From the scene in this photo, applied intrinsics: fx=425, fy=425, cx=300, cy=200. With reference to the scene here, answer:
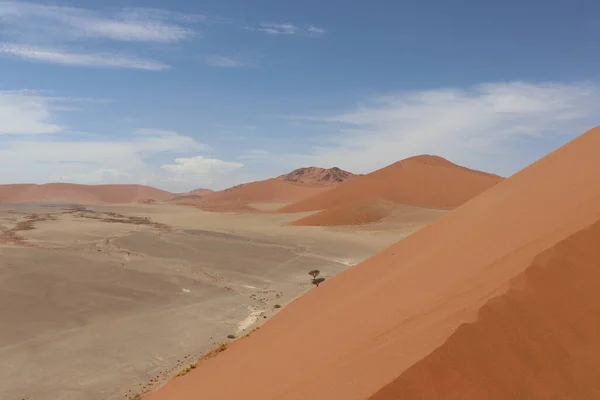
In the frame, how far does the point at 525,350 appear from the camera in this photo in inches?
197

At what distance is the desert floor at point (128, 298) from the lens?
48.3ft

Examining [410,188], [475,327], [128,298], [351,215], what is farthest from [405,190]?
[475,327]

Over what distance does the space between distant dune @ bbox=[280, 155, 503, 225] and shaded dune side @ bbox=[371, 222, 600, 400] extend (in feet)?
215

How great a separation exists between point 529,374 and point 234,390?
5.25 meters

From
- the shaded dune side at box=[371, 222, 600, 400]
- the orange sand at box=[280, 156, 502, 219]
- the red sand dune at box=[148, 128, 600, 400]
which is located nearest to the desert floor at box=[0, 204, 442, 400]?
the red sand dune at box=[148, 128, 600, 400]

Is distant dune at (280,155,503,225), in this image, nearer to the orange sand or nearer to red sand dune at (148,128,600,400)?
the orange sand

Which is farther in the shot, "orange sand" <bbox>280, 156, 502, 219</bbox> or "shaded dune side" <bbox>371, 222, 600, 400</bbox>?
"orange sand" <bbox>280, 156, 502, 219</bbox>

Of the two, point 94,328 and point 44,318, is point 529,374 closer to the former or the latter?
point 94,328

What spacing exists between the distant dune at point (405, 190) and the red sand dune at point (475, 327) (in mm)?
61476

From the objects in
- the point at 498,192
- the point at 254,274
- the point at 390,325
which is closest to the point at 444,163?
the point at 254,274

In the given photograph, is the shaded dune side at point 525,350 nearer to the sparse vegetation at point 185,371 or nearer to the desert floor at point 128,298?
the sparse vegetation at point 185,371

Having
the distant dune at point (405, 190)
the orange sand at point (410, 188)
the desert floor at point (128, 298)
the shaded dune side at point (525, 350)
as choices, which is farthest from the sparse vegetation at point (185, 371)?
the orange sand at point (410, 188)

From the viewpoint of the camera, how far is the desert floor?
14711 mm

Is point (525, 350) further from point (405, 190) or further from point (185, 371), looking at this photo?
point (405, 190)
